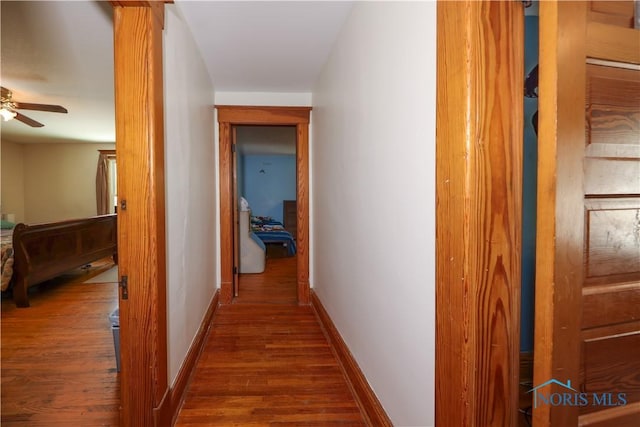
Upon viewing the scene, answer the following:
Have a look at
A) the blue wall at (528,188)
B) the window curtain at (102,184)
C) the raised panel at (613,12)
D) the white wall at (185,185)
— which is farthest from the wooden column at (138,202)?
the window curtain at (102,184)

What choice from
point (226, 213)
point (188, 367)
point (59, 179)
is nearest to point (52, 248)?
point (226, 213)

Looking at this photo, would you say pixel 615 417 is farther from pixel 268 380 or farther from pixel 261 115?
pixel 261 115

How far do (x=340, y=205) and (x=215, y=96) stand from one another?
2022 mm

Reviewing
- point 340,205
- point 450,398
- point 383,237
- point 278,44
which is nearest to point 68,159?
point 278,44

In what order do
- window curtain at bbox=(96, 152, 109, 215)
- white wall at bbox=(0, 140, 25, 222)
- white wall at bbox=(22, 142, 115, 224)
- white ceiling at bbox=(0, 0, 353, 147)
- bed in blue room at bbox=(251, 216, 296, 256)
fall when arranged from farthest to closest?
white wall at bbox=(22, 142, 115, 224), window curtain at bbox=(96, 152, 109, 215), white wall at bbox=(0, 140, 25, 222), bed in blue room at bbox=(251, 216, 296, 256), white ceiling at bbox=(0, 0, 353, 147)

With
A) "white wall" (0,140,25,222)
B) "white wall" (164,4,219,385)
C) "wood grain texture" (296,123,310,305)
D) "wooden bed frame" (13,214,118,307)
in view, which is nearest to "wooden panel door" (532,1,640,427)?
"white wall" (164,4,219,385)

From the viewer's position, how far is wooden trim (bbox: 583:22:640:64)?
2.50ft

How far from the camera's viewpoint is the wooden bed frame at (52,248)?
344cm

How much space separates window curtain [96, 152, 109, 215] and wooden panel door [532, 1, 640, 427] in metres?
7.86

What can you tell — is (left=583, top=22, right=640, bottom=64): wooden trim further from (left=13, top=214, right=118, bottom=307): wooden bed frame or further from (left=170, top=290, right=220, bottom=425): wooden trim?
(left=13, top=214, right=118, bottom=307): wooden bed frame

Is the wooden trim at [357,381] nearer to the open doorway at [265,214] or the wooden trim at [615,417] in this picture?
the wooden trim at [615,417]

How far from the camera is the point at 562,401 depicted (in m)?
0.78

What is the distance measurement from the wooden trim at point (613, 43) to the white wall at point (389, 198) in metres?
0.37

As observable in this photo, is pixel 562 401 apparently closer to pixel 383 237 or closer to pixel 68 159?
pixel 383 237
